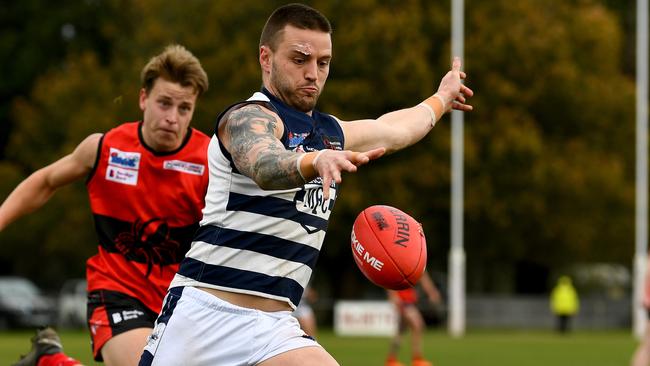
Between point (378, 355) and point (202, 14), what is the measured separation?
18356 millimetres

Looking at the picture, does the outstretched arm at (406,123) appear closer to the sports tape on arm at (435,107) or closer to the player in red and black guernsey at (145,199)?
the sports tape on arm at (435,107)

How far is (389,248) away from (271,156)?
93 cm

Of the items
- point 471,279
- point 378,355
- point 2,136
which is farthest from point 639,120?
point 2,136

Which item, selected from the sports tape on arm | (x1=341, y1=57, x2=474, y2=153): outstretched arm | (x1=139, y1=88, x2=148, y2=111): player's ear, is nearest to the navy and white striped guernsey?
(x1=341, y1=57, x2=474, y2=153): outstretched arm

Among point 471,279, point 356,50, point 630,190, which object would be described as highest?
point 356,50

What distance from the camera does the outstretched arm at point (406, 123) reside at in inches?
249

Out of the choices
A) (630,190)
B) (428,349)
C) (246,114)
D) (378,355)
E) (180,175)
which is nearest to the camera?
(246,114)

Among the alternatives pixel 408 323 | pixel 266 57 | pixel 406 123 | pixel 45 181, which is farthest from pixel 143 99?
pixel 408 323

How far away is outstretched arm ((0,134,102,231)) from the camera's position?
818cm

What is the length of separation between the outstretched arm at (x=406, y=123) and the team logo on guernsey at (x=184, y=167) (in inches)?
63.1

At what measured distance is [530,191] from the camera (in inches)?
1544

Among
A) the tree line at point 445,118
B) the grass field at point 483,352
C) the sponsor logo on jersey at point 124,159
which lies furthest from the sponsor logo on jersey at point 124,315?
the tree line at point 445,118

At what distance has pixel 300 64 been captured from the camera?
5730mm

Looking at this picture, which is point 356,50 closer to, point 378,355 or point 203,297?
point 378,355
